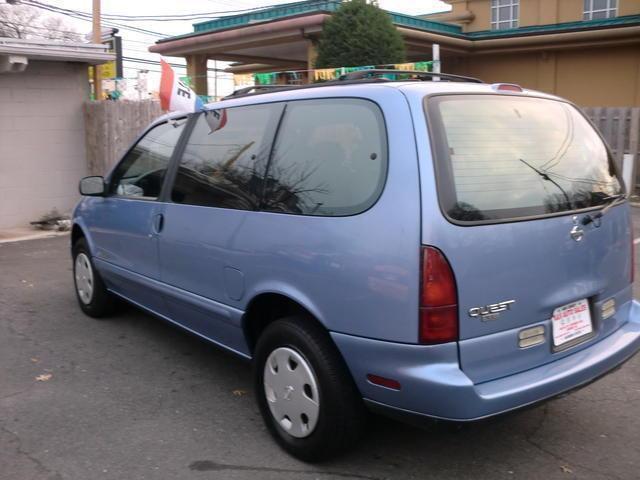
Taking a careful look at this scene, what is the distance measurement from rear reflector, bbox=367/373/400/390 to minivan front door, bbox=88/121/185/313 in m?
1.97

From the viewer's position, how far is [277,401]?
326 centimetres

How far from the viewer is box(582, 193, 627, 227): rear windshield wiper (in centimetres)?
305

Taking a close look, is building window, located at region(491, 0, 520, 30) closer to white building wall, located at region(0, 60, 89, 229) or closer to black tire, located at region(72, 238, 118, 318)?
white building wall, located at region(0, 60, 89, 229)

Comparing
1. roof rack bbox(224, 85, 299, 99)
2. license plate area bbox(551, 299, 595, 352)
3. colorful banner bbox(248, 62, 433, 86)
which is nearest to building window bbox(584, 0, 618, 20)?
colorful banner bbox(248, 62, 433, 86)

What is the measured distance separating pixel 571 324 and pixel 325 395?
120 cm

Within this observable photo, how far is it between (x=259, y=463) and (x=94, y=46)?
31.3ft

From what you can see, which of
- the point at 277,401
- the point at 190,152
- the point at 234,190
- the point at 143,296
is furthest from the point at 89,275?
the point at 277,401

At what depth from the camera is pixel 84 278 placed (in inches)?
221

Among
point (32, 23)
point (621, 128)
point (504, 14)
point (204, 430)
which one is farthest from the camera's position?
point (32, 23)

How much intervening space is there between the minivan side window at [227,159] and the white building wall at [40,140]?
7.39 metres

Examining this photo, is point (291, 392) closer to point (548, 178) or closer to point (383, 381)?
point (383, 381)

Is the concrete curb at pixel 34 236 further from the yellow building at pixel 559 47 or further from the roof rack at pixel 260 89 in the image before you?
the yellow building at pixel 559 47

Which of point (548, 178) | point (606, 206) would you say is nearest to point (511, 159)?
point (548, 178)

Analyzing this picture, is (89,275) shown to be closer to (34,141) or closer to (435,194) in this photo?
(435,194)
